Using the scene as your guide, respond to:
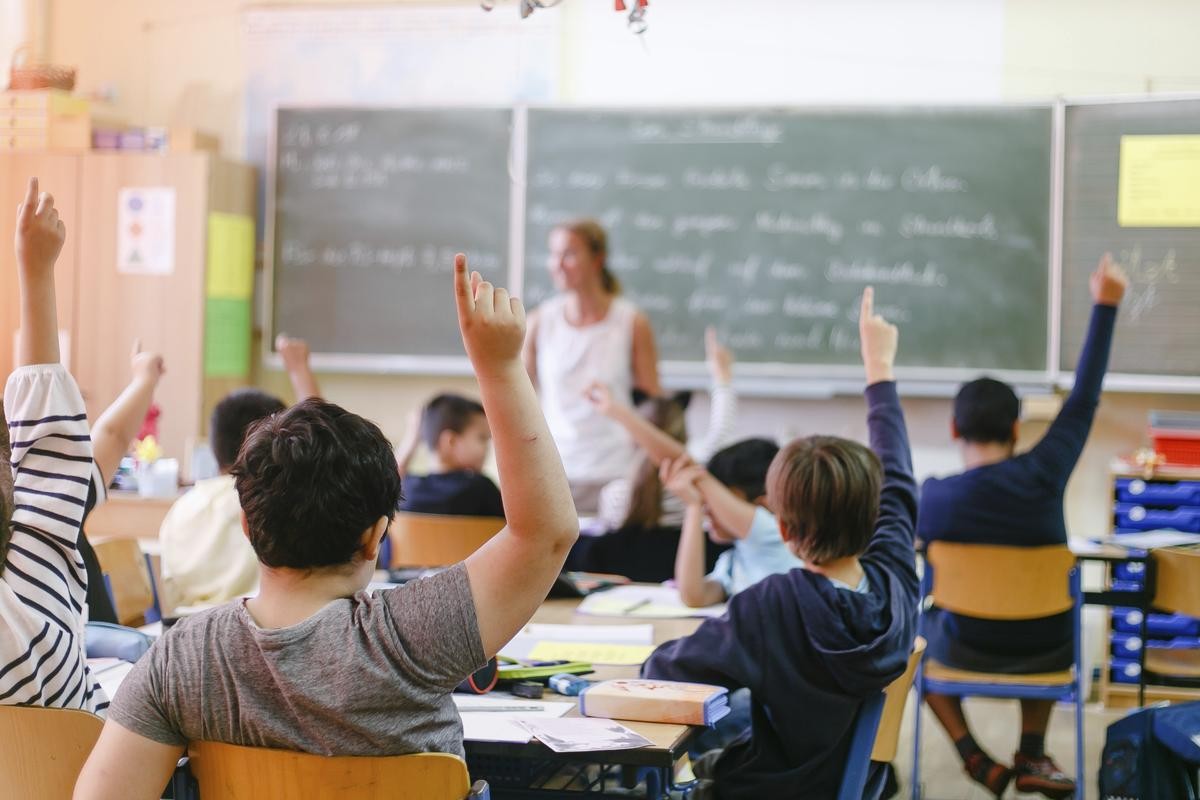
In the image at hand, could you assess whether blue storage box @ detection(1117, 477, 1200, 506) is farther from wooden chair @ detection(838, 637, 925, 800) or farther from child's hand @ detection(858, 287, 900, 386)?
wooden chair @ detection(838, 637, 925, 800)

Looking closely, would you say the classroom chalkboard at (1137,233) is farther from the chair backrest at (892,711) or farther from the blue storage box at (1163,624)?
the chair backrest at (892,711)

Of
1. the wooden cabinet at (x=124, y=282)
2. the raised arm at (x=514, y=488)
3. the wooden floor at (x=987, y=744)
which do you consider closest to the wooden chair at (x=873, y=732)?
the raised arm at (x=514, y=488)

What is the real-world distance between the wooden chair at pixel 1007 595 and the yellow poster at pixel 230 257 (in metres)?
3.40

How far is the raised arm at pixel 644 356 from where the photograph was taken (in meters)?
4.61

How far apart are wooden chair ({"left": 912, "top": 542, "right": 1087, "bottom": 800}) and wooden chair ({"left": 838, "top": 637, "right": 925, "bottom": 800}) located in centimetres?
127

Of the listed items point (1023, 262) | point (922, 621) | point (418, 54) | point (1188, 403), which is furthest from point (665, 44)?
point (922, 621)

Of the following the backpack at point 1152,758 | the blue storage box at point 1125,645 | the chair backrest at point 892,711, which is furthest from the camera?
the blue storage box at point 1125,645

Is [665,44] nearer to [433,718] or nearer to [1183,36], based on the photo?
[1183,36]

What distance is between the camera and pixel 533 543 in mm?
1337

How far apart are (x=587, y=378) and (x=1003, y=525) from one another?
165 cm

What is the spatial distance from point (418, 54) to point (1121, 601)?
3.64m

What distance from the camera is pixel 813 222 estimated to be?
212 inches

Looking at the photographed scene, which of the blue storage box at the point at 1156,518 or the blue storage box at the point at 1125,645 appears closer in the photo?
the blue storage box at the point at 1156,518

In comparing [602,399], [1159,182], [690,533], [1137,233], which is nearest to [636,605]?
[690,533]
